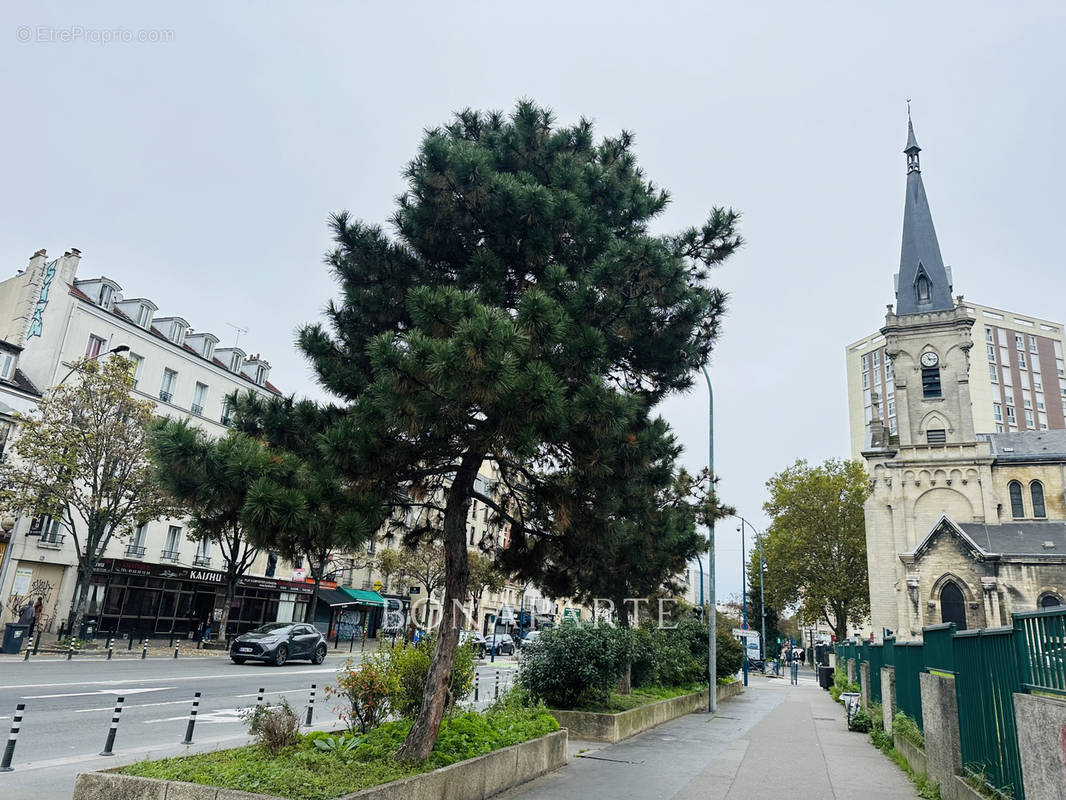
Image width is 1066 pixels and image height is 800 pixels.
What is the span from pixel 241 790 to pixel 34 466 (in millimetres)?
24906

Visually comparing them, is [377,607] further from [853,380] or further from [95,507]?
[853,380]

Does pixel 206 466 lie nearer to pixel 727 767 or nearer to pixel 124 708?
pixel 727 767

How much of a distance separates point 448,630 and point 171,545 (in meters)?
32.8

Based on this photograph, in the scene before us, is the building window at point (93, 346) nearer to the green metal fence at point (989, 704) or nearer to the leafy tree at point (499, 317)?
the leafy tree at point (499, 317)

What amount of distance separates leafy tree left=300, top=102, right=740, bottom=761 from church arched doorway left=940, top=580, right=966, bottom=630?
117 ft

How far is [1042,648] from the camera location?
16.7 ft

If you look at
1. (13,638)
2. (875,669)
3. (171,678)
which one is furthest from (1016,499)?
(13,638)

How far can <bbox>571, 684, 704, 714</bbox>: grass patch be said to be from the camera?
13172 mm

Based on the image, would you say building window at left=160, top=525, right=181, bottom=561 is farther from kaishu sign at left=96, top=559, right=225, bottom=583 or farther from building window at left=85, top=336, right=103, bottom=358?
building window at left=85, top=336, right=103, bottom=358

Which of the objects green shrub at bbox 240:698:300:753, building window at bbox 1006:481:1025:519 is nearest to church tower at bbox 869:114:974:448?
building window at bbox 1006:481:1025:519

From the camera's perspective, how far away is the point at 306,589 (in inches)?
1686

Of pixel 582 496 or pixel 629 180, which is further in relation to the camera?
pixel 629 180

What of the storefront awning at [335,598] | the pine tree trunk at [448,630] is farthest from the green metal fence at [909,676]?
the storefront awning at [335,598]

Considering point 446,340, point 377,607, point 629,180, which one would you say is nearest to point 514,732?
point 446,340
